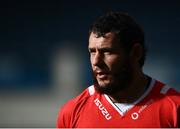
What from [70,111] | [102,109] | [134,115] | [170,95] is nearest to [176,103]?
[170,95]

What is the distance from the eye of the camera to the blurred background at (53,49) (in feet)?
17.8

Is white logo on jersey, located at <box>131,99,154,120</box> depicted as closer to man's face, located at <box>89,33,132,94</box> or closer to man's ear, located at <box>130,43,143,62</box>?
man's face, located at <box>89,33,132,94</box>

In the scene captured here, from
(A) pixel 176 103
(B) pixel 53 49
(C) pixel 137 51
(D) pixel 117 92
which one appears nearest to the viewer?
(A) pixel 176 103

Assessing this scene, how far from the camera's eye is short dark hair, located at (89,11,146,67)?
7.72 ft

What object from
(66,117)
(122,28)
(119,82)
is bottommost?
(66,117)

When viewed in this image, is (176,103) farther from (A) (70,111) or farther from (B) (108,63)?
(A) (70,111)

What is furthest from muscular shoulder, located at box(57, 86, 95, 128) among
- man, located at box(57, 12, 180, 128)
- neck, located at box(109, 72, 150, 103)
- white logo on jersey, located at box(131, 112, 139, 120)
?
white logo on jersey, located at box(131, 112, 139, 120)

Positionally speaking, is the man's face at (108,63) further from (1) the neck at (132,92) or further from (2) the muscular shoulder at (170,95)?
(2) the muscular shoulder at (170,95)

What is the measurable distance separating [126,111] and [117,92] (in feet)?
0.31

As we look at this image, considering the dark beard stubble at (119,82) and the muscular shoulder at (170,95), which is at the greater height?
the dark beard stubble at (119,82)

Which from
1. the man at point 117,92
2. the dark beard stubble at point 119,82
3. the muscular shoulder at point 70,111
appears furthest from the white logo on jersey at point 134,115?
the muscular shoulder at point 70,111

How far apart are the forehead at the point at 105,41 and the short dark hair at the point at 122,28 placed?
0.05 feet

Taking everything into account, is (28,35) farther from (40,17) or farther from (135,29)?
(135,29)

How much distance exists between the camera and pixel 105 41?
7.58ft
